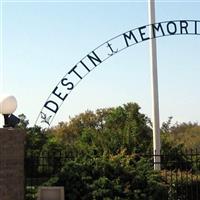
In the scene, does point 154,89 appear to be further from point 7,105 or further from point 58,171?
point 7,105


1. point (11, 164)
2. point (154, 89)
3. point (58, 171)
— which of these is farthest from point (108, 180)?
point (154, 89)

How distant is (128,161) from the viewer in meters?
10.3

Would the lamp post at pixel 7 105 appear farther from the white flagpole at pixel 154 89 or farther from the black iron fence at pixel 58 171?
the white flagpole at pixel 154 89

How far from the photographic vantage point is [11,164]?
881cm

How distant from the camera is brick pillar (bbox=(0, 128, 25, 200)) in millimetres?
8656

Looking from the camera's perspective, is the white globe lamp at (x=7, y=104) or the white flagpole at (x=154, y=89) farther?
the white flagpole at (x=154, y=89)

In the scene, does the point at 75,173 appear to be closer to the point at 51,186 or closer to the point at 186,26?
the point at 51,186

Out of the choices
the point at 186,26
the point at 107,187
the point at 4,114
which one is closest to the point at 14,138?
the point at 4,114

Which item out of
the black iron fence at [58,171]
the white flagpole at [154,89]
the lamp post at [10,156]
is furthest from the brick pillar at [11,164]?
the white flagpole at [154,89]

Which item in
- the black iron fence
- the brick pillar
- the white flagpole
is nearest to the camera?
the brick pillar

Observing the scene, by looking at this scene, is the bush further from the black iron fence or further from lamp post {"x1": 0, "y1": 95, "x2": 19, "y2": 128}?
lamp post {"x1": 0, "y1": 95, "x2": 19, "y2": 128}

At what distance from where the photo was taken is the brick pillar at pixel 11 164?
8656mm

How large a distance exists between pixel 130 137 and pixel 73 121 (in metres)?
32.4

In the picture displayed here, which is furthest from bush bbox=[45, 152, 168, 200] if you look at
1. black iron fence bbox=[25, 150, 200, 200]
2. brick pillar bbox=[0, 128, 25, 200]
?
brick pillar bbox=[0, 128, 25, 200]
